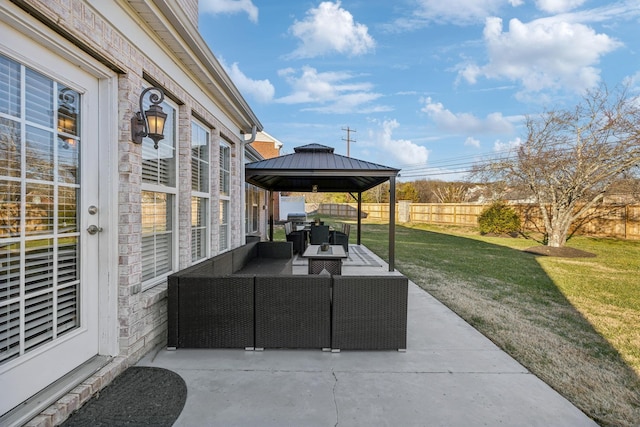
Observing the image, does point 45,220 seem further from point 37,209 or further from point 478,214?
point 478,214

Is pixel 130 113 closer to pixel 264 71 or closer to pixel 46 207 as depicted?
pixel 46 207

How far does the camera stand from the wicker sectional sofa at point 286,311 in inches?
123

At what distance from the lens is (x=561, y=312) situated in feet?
16.0

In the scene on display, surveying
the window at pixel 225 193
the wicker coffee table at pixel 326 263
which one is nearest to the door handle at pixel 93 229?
the window at pixel 225 193

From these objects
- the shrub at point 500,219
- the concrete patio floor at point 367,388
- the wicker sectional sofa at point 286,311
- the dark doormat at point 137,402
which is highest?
the shrub at point 500,219

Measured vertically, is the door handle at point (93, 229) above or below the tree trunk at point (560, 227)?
above

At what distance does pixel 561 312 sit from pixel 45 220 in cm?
620

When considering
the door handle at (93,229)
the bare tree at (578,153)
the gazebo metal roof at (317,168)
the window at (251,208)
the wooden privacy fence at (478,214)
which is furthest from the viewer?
the wooden privacy fence at (478,214)

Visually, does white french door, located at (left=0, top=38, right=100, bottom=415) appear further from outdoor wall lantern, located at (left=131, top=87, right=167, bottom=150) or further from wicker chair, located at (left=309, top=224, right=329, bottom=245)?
wicker chair, located at (left=309, top=224, right=329, bottom=245)

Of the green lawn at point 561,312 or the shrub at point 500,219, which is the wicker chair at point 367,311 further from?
the shrub at point 500,219

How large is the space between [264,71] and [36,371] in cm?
1889

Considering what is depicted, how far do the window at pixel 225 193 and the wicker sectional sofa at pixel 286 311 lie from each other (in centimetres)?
220

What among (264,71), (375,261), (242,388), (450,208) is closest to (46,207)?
(242,388)

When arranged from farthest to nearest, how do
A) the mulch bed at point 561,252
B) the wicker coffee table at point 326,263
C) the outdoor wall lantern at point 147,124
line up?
the mulch bed at point 561,252, the wicker coffee table at point 326,263, the outdoor wall lantern at point 147,124
